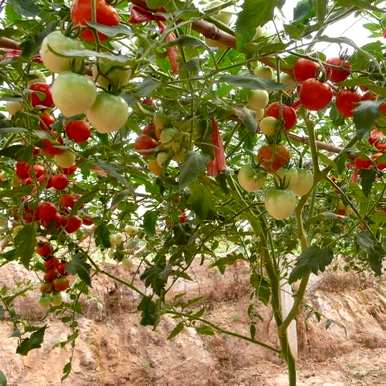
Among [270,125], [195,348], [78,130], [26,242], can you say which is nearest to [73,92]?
[78,130]

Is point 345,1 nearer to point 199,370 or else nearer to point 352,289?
point 199,370

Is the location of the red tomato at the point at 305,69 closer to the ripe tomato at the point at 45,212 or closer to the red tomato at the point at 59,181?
the red tomato at the point at 59,181


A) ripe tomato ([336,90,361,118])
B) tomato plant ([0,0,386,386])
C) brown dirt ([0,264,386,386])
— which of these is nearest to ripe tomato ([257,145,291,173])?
tomato plant ([0,0,386,386])

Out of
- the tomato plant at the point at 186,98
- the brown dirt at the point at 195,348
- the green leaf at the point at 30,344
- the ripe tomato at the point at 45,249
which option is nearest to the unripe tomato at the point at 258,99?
the tomato plant at the point at 186,98

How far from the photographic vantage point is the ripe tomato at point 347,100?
83 cm

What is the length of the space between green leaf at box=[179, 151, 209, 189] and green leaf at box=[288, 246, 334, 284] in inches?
19.6

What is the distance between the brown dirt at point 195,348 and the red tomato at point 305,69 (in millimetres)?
2676

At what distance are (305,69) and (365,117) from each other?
175 mm

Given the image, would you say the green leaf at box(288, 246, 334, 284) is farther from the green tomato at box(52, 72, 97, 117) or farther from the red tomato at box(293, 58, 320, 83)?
the green tomato at box(52, 72, 97, 117)

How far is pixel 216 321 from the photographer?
12.9 ft

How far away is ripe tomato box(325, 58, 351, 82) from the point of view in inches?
32.6

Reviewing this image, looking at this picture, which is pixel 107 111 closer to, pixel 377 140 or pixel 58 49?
pixel 58 49

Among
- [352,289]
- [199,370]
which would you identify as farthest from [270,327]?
[352,289]

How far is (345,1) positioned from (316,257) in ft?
2.16
